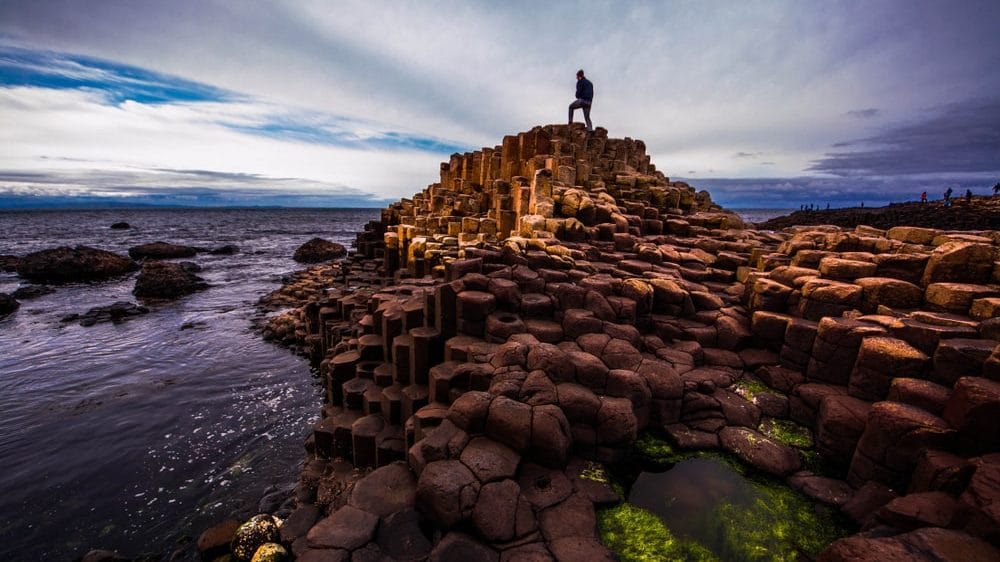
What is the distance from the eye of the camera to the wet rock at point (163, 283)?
24391 mm

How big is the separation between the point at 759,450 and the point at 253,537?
8.49 m

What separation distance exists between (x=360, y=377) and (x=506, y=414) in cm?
555

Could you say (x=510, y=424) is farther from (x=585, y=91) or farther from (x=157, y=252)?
(x=157, y=252)

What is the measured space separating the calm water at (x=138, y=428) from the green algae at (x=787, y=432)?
10013mm

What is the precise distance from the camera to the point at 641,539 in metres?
5.10

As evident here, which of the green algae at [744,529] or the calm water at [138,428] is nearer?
the green algae at [744,529]

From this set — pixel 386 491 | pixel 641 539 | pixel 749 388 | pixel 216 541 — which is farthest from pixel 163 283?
pixel 749 388

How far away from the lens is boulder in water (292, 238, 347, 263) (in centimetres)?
4314

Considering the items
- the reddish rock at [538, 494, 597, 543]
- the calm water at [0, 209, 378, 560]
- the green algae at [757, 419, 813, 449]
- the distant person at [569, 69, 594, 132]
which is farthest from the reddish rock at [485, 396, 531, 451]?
the distant person at [569, 69, 594, 132]

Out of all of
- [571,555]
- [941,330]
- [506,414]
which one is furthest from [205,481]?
[941,330]

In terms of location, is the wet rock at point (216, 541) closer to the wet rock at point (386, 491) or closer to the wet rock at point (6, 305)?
the wet rock at point (386, 491)

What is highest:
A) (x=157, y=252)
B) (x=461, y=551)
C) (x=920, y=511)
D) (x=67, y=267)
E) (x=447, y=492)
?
(x=920, y=511)

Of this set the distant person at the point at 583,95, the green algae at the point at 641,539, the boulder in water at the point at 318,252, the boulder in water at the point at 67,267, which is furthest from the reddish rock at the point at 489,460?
the boulder in water at the point at 318,252

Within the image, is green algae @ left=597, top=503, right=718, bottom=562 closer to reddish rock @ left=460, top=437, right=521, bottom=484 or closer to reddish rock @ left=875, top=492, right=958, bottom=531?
reddish rock @ left=460, top=437, right=521, bottom=484
